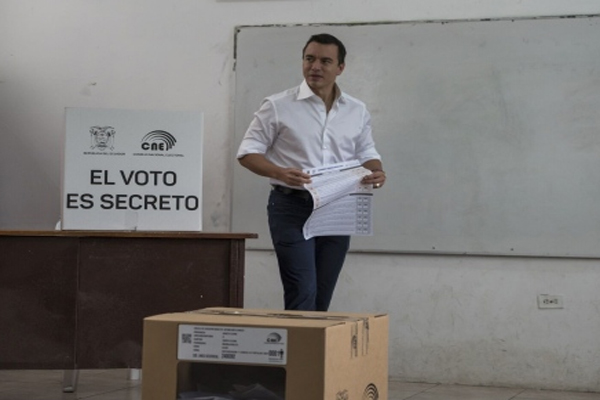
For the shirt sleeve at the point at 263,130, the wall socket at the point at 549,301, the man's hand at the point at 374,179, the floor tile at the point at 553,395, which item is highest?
the shirt sleeve at the point at 263,130

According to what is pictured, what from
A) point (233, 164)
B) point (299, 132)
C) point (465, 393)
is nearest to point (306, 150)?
point (299, 132)

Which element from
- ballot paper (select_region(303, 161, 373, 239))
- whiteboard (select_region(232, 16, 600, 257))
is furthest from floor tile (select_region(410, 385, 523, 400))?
ballot paper (select_region(303, 161, 373, 239))

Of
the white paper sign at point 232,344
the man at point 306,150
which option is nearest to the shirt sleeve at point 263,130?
the man at point 306,150

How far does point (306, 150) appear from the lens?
3416 mm

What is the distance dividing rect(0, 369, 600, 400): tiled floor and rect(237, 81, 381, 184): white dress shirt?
3.50 feet

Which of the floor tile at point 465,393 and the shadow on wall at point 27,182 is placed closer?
the floor tile at point 465,393

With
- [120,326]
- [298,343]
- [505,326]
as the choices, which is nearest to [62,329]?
[120,326]

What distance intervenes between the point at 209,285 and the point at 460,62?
5.91ft

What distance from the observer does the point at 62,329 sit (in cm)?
324

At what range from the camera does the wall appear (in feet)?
14.4

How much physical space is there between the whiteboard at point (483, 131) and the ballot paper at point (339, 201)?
111cm

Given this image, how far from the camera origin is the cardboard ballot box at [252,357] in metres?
1.76

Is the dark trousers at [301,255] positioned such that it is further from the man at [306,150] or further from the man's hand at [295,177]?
the man's hand at [295,177]

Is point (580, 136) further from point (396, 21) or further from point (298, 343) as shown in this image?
point (298, 343)
